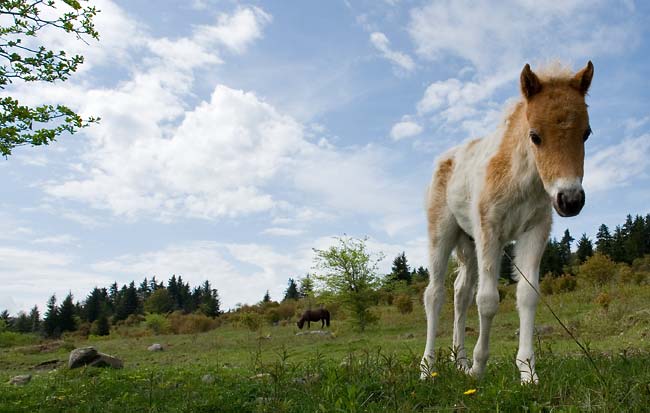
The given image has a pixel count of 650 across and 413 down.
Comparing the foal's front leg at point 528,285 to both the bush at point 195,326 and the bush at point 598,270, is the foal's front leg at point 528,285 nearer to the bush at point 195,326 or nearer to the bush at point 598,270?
the bush at point 598,270

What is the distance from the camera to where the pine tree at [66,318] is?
7362 cm

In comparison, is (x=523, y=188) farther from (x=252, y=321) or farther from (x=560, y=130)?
(x=252, y=321)

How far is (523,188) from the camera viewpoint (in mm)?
4500

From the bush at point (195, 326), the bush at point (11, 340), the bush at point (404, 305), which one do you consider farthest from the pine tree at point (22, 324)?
the bush at point (404, 305)

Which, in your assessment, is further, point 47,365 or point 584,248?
point 584,248

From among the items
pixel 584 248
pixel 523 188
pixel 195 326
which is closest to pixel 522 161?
pixel 523 188

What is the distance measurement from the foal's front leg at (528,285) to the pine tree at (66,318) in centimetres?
8130

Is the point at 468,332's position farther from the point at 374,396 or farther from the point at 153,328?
the point at 153,328

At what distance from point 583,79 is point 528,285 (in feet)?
6.03

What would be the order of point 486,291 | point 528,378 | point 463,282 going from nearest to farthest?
1. point 528,378
2. point 486,291
3. point 463,282

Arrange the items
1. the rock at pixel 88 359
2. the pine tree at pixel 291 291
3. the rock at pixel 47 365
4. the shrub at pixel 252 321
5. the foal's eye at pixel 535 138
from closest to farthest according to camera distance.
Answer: the foal's eye at pixel 535 138, the rock at pixel 88 359, the rock at pixel 47 365, the shrub at pixel 252 321, the pine tree at pixel 291 291

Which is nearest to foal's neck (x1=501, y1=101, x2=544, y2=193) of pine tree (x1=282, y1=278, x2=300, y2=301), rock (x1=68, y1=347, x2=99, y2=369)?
rock (x1=68, y1=347, x2=99, y2=369)

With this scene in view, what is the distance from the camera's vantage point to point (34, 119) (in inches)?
312

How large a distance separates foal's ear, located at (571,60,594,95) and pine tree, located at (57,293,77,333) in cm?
8201
